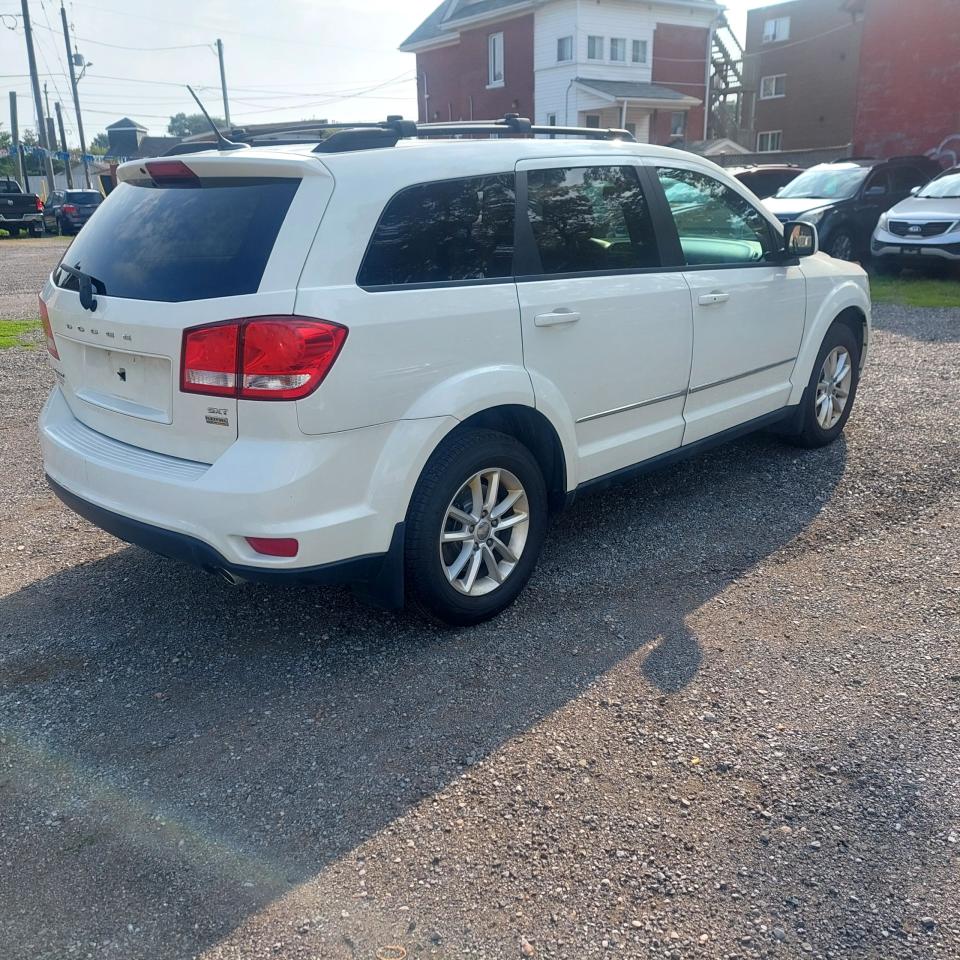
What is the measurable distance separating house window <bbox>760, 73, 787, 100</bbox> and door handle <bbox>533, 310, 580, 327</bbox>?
159 feet

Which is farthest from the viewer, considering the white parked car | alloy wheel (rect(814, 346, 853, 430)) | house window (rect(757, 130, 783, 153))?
house window (rect(757, 130, 783, 153))

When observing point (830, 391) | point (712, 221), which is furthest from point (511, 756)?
point (830, 391)

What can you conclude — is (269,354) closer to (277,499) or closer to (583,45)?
(277,499)

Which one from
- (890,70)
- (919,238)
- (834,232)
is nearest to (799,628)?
(919,238)

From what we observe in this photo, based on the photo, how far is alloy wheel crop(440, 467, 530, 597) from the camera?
374cm

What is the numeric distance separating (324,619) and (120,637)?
83 centimetres

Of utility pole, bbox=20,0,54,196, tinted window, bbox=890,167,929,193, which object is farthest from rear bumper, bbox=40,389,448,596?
utility pole, bbox=20,0,54,196

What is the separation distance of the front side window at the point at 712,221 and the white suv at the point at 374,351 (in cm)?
7

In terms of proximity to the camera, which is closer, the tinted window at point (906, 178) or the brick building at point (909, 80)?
the tinted window at point (906, 178)

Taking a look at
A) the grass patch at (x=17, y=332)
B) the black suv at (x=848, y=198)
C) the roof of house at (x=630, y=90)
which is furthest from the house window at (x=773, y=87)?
the grass patch at (x=17, y=332)

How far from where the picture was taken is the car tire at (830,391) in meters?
5.77

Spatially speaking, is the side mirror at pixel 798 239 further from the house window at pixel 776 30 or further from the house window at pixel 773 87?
the house window at pixel 776 30

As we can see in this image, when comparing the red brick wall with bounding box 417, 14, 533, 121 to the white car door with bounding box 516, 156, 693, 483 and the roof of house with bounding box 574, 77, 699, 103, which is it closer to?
the roof of house with bounding box 574, 77, 699, 103

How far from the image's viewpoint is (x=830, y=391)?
601 cm
